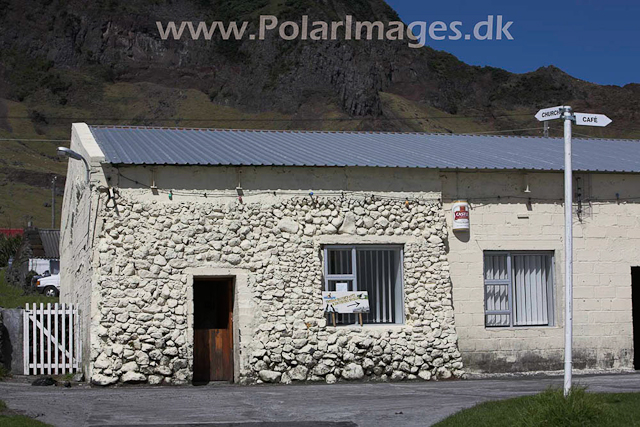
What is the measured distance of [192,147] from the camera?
19.4m

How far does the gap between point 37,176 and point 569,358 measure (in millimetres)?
79539

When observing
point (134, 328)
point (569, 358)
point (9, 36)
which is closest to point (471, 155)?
point (134, 328)

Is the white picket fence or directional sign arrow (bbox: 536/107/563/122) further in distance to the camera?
the white picket fence

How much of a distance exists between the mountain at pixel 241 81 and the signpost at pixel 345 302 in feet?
279

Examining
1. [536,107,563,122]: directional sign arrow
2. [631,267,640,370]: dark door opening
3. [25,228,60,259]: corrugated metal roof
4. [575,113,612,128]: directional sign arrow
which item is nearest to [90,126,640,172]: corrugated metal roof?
[631,267,640,370]: dark door opening

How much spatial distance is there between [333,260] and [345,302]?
0.87m

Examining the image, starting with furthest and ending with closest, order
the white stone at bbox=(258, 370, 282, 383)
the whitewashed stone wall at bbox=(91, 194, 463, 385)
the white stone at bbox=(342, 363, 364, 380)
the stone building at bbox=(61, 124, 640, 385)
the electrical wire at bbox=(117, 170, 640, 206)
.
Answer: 1. the white stone at bbox=(342, 363, 364, 380)
2. the electrical wire at bbox=(117, 170, 640, 206)
3. the white stone at bbox=(258, 370, 282, 383)
4. the stone building at bbox=(61, 124, 640, 385)
5. the whitewashed stone wall at bbox=(91, 194, 463, 385)

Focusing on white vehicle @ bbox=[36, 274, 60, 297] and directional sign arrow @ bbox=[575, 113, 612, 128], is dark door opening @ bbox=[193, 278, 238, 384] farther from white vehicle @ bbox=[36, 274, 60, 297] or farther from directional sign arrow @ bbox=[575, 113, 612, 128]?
white vehicle @ bbox=[36, 274, 60, 297]

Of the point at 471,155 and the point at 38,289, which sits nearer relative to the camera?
the point at 471,155

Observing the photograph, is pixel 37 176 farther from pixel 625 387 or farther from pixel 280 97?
pixel 625 387

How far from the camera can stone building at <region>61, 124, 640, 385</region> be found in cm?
1678

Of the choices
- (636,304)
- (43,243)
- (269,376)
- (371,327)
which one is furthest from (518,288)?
(43,243)

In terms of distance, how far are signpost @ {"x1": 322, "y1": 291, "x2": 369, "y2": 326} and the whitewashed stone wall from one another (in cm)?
19

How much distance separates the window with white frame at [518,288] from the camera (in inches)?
748
